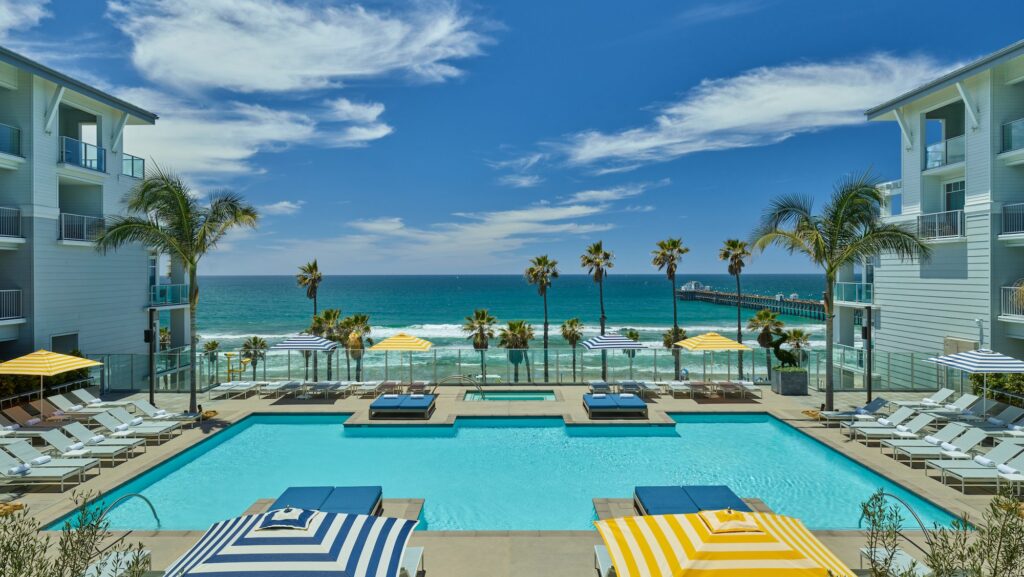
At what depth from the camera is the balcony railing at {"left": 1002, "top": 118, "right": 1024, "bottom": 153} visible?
1716 centimetres

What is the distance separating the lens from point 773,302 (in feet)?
278

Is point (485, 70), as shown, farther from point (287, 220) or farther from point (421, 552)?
point (287, 220)

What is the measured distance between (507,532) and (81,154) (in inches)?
811

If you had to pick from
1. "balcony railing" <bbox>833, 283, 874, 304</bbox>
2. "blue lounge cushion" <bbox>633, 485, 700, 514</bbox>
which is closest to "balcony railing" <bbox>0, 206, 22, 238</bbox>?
"blue lounge cushion" <bbox>633, 485, 700, 514</bbox>

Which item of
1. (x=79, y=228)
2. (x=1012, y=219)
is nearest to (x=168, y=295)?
(x=79, y=228)

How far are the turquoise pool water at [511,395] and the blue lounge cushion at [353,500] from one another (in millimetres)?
9351

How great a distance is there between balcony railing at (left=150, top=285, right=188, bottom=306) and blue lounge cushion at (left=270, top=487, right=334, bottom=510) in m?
18.4

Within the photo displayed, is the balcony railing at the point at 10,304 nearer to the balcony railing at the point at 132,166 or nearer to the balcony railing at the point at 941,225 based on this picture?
the balcony railing at the point at 132,166

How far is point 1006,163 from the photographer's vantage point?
57.9 feet

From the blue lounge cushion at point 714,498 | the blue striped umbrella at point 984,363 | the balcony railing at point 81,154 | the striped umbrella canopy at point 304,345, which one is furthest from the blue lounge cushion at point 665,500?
the balcony railing at point 81,154

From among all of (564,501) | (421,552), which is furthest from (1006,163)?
(421,552)

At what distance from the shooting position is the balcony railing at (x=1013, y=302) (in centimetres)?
A: 1689

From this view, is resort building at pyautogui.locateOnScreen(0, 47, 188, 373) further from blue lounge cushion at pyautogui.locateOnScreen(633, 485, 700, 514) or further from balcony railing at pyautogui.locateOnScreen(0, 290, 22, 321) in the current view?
blue lounge cushion at pyautogui.locateOnScreen(633, 485, 700, 514)

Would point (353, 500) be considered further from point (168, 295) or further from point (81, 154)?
point (168, 295)
